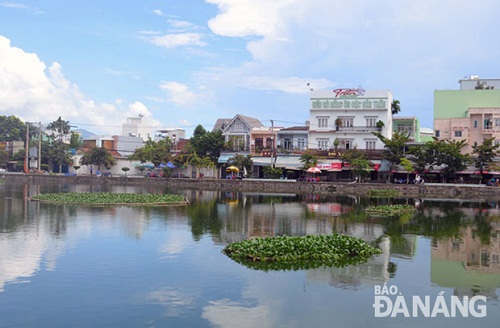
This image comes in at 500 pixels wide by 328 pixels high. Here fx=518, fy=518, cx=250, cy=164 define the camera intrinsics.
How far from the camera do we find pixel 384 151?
56281 millimetres

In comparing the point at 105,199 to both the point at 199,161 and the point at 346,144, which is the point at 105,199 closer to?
the point at 199,161

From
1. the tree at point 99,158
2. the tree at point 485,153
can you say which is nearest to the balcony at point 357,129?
the tree at point 485,153

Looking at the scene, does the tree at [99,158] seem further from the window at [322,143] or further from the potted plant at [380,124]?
the potted plant at [380,124]

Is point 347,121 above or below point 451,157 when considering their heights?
above

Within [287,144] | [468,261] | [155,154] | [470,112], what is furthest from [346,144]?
[468,261]

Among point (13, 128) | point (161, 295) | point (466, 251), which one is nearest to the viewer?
point (161, 295)

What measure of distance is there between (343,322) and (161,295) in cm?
466

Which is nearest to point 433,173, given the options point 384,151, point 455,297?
point 384,151

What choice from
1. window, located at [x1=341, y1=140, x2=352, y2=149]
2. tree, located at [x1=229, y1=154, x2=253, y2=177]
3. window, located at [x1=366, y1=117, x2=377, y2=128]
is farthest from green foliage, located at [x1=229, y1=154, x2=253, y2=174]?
window, located at [x1=366, y1=117, x2=377, y2=128]

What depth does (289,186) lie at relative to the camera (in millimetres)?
55500

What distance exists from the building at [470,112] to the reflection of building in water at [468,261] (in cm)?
3400

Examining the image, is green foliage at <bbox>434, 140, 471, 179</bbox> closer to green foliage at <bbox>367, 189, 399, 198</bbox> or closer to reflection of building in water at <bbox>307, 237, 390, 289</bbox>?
green foliage at <bbox>367, 189, 399, 198</bbox>

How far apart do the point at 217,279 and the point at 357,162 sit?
1704 inches

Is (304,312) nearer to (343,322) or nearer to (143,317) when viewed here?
(343,322)
